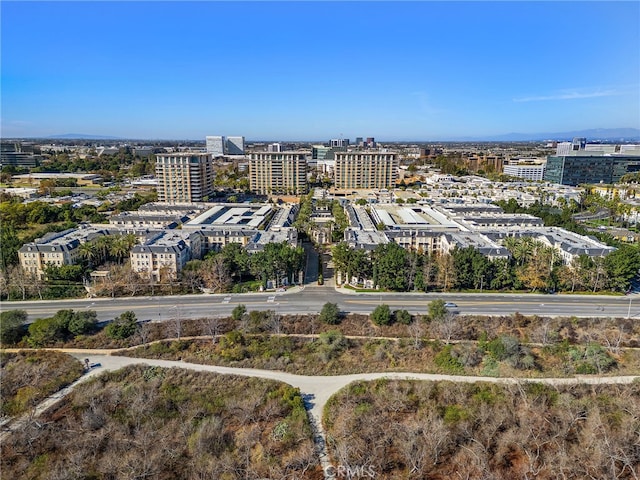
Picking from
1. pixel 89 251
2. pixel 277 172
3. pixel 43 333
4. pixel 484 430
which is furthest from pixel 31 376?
pixel 277 172

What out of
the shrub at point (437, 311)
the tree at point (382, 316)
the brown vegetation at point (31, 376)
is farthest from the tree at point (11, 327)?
the shrub at point (437, 311)

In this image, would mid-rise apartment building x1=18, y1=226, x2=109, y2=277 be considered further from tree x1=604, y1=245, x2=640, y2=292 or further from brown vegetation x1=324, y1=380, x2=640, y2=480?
tree x1=604, y1=245, x2=640, y2=292

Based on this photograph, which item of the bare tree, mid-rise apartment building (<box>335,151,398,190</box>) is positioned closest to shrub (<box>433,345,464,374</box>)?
the bare tree

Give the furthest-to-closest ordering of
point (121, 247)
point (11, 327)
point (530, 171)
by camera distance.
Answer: point (530, 171)
point (121, 247)
point (11, 327)

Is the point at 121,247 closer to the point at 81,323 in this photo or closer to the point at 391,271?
the point at 81,323

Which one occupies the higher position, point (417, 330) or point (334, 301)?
point (417, 330)
